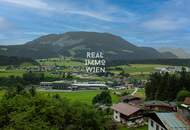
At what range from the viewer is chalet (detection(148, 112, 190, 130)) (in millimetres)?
23047

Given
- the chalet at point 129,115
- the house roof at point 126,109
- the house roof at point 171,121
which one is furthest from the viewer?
the house roof at point 126,109

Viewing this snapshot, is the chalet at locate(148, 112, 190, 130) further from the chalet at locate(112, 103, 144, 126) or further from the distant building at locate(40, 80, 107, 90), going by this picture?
the distant building at locate(40, 80, 107, 90)

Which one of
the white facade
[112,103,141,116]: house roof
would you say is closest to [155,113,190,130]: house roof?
the white facade

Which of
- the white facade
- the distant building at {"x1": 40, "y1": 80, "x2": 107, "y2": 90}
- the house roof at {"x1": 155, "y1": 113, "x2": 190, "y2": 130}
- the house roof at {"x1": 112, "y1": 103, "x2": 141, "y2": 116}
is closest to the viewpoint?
the house roof at {"x1": 155, "y1": 113, "x2": 190, "y2": 130}

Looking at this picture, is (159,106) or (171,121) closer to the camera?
(171,121)

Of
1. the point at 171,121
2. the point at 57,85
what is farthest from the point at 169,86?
the point at 57,85

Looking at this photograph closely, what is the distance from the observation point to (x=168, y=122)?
23578mm

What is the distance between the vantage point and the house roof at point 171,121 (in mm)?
22984

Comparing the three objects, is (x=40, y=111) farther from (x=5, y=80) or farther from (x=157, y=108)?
(x=5, y=80)

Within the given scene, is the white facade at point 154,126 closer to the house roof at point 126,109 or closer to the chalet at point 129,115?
the chalet at point 129,115

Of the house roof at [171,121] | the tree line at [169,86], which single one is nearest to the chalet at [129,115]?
the tree line at [169,86]

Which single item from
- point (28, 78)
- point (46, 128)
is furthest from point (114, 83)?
point (46, 128)

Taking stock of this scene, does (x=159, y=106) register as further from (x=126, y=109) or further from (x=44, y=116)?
(x=44, y=116)

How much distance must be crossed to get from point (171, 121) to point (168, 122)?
0.30m
